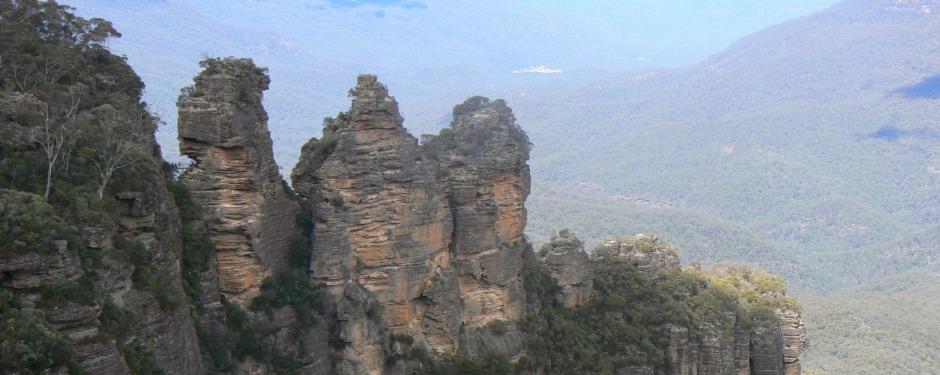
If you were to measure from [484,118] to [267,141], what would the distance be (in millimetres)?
10492

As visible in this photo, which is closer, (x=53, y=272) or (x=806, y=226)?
(x=53, y=272)

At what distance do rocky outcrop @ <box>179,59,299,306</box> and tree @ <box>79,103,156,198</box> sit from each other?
2.22 m

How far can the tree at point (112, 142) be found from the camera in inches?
993

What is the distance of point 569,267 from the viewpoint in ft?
148

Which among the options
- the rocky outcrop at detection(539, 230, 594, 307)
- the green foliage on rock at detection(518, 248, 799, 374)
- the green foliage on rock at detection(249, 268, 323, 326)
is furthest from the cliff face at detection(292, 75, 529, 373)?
the rocky outcrop at detection(539, 230, 594, 307)

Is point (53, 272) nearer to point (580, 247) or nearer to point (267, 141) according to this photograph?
point (267, 141)

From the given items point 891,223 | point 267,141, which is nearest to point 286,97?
point 891,223

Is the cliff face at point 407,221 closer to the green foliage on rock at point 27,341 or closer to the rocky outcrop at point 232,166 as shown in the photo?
the rocky outcrop at point 232,166

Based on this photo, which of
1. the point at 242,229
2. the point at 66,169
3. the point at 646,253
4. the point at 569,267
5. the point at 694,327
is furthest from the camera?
the point at 646,253

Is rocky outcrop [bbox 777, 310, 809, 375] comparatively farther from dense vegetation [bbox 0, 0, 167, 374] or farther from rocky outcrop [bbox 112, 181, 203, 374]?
dense vegetation [bbox 0, 0, 167, 374]

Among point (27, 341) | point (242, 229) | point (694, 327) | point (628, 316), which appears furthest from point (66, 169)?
point (694, 327)

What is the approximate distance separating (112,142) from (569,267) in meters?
23.6

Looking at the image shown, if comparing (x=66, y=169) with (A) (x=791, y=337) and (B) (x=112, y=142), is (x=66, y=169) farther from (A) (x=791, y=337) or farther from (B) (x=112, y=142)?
(A) (x=791, y=337)

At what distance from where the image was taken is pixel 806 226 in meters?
177
